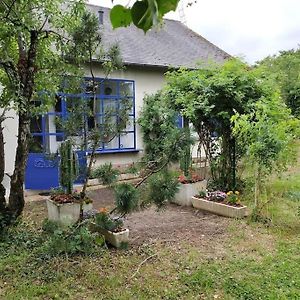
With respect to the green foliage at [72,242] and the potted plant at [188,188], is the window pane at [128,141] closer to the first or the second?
the potted plant at [188,188]

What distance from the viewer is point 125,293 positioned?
353 cm

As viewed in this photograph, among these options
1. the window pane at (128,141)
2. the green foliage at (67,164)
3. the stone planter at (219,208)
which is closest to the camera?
the green foliage at (67,164)

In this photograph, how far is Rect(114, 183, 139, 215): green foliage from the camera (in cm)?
443

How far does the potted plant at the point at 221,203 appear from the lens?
608cm

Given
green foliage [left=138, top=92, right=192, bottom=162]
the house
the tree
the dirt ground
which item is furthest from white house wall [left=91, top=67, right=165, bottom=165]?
the tree

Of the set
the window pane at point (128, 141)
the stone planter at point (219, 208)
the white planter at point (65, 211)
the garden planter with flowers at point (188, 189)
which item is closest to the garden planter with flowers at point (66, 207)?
the white planter at point (65, 211)

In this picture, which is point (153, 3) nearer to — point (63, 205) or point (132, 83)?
point (63, 205)

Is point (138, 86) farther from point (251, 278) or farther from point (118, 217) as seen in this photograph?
point (251, 278)

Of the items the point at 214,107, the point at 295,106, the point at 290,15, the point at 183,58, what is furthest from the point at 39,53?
the point at 295,106

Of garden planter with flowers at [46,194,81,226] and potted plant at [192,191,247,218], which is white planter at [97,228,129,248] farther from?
potted plant at [192,191,247,218]

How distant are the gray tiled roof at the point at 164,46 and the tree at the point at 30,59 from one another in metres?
3.64

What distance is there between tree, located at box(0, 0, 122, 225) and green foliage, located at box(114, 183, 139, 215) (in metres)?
1.48

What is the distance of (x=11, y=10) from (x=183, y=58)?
9.21 metres

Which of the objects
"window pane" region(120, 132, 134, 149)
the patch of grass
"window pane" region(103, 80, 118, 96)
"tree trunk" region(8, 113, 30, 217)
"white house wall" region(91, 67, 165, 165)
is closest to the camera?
the patch of grass
